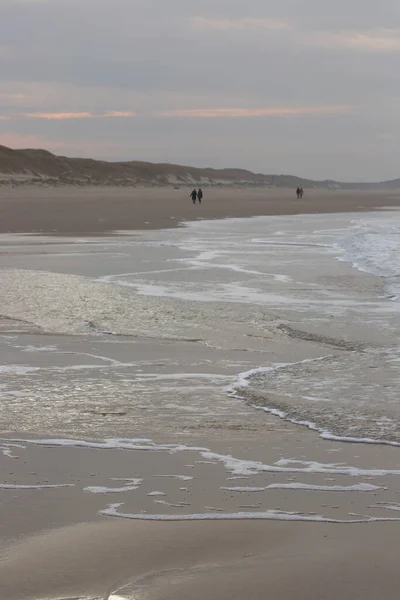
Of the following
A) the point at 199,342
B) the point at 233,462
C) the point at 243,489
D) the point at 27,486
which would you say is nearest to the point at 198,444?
the point at 233,462

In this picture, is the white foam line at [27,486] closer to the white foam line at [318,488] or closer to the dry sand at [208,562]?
the dry sand at [208,562]

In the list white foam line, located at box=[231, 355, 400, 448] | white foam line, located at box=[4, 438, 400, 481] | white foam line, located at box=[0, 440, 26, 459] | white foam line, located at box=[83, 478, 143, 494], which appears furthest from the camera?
white foam line, located at box=[231, 355, 400, 448]

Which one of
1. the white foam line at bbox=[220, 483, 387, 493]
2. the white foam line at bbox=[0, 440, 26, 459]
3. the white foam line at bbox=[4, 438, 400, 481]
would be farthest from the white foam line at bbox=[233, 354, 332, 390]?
the white foam line at bbox=[220, 483, 387, 493]

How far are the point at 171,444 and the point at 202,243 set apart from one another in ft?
64.3

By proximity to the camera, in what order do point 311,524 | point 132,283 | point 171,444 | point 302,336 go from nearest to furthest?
1. point 311,524
2. point 171,444
3. point 302,336
4. point 132,283

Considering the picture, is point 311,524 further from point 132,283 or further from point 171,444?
point 132,283

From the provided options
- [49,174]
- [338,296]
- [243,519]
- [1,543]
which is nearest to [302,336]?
[338,296]

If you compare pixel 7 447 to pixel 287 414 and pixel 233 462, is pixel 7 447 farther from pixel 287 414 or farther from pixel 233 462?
pixel 287 414

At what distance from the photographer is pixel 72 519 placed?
13.8 ft

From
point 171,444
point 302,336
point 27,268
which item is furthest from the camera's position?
point 27,268

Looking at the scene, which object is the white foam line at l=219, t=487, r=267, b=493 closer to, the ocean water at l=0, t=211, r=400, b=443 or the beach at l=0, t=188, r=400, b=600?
the beach at l=0, t=188, r=400, b=600

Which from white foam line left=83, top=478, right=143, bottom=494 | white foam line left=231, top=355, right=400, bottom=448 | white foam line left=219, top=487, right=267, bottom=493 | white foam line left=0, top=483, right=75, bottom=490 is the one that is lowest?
white foam line left=83, top=478, right=143, bottom=494

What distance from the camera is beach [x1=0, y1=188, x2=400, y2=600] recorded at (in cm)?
367

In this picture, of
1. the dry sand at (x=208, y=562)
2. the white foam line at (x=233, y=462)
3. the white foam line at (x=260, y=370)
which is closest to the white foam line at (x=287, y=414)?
the white foam line at (x=260, y=370)
